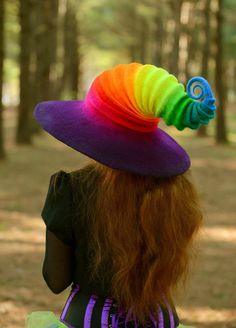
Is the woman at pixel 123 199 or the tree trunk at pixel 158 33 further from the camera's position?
the tree trunk at pixel 158 33

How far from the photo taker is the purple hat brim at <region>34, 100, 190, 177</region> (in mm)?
1942

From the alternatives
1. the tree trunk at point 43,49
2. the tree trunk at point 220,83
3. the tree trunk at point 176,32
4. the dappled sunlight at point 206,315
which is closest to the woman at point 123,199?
the dappled sunlight at point 206,315

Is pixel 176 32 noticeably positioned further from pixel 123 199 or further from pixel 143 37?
pixel 123 199

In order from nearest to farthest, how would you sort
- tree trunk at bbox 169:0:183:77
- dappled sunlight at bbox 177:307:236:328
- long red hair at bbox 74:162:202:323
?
long red hair at bbox 74:162:202:323 < dappled sunlight at bbox 177:307:236:328 < tree trunk at bbox 169:0:183:77

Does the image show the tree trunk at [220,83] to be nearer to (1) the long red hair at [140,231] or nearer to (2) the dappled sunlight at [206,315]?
(2) the dappled sunlight at [206,315]

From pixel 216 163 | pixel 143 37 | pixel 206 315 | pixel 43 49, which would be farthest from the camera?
pixel 143 37

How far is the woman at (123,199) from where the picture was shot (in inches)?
76.7

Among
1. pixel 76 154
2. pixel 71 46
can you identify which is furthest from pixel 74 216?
pixel 71 46

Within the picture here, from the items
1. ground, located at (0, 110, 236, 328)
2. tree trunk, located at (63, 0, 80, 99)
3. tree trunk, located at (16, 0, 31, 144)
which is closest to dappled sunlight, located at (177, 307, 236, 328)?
ground, located at (0, 110, 236, 328)

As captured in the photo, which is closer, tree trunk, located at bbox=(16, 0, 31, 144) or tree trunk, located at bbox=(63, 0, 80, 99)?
tree trunk, located at bbox=(16, 0, 31, 144)

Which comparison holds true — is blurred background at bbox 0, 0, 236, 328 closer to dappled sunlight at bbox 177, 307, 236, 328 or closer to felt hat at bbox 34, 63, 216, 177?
dappled sunlight at bbox 177, 307, 236, 328

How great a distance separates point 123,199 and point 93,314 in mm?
415

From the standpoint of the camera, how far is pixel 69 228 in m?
2.03

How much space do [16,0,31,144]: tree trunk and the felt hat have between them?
14396 millimetres
